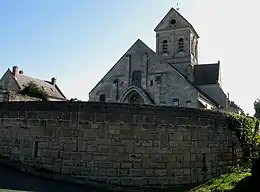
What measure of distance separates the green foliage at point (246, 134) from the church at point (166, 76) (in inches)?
606

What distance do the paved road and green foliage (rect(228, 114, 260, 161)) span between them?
264 inches

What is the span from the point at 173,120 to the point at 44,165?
474 centimetres

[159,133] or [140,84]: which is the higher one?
[140,84]

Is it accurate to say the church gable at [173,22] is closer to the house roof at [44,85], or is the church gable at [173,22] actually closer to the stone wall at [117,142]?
Result: the house roof at [44,85]

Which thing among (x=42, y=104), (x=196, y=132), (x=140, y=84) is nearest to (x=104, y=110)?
(x=42, y=104)

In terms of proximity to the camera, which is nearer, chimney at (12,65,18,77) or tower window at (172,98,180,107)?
tower window at (172,98,180,107)

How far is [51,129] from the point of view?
11531mm

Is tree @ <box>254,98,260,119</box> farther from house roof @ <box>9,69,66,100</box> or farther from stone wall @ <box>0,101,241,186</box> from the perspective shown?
stone wall @ <box>0,101,241,186</box>

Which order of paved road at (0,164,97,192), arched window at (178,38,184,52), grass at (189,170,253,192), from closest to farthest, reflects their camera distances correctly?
1. grass at (189,170,253,192)
2. paved road at (0,164,97,192)
3. arched window at (178,38,184,52)

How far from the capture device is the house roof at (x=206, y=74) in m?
38.2

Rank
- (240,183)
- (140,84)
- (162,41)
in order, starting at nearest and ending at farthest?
(240,183), (140,84), (162,41)

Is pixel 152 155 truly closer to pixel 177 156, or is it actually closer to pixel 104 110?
pixel 177 156

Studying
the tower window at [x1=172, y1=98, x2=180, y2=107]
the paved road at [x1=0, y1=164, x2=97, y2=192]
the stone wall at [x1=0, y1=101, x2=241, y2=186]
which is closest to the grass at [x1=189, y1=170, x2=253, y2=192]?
the stone wall at [x1=0, y1=101, x2=241, y2=186]

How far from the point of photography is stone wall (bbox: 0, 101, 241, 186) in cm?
1095
